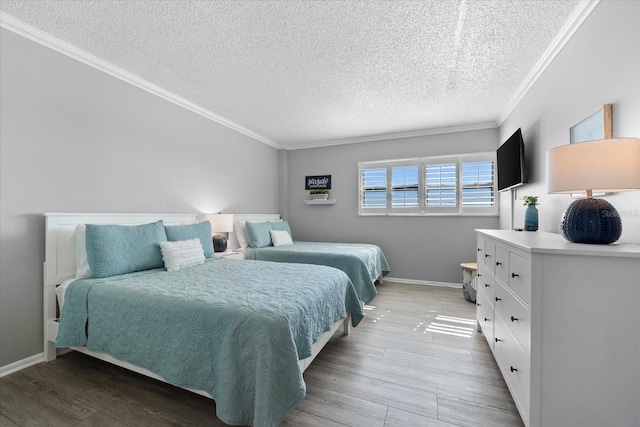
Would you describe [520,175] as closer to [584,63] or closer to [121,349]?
[584,63]

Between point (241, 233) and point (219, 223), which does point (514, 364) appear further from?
point (241, 233)

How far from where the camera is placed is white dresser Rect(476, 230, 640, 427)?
43.8 inches

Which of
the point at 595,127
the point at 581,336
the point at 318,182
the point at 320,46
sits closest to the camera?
the point at 581,336

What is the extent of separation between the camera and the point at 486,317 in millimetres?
2242

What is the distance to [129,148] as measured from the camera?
2.76 metres

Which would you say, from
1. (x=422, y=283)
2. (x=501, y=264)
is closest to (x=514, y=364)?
(x=501, y=264)

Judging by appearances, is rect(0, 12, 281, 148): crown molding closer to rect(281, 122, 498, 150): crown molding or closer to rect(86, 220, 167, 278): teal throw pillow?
rect(86, 220, 167, 278): teal throw pillow

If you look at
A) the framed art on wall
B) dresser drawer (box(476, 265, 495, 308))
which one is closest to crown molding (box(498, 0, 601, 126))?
the framed art on wall

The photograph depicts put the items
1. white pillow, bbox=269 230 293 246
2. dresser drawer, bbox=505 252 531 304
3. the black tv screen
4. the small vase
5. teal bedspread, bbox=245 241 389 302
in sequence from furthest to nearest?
white pillow, bbox=269 230 293 246 < teal bedspread, bbox=245 241 389 302 < the black tv screen < the small vase < dresser drawer, bbox=505 252 531 304

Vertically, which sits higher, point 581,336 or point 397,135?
point 397,135

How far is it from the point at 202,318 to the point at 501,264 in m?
1.87

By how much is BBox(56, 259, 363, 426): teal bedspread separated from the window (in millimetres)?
2825

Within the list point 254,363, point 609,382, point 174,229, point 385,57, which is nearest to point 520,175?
point 385,57

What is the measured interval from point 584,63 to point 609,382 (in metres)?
1.94
